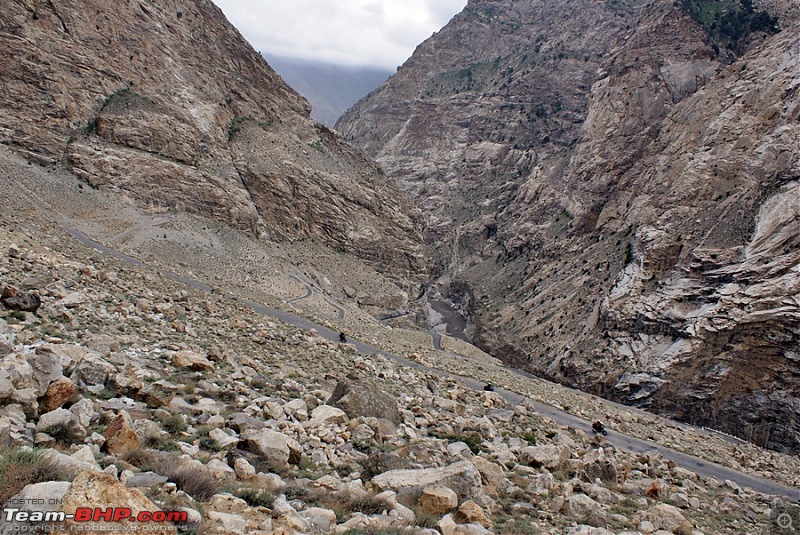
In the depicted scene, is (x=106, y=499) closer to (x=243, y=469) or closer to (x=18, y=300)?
(x=243, y=469)

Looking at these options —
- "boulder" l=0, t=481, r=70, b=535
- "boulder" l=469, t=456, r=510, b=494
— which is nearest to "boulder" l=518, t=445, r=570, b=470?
"boulder" l=469, t=456, r=510, b=494

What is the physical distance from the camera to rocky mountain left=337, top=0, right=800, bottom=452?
32.0 metres

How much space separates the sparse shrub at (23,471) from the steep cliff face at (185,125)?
35710 mm

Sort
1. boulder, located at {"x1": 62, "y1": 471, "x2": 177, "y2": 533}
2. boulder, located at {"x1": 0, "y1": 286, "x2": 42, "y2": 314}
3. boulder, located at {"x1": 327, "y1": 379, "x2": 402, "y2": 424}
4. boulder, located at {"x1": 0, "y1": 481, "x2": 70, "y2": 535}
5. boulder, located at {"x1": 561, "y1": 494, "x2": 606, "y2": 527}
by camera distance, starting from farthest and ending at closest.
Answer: boulder, located at {"x1": 327, "y1": 379, "x2": 402, "y2": 424}, boulder, located at {"x1": 0, "y1": 286, "x2": 42, "y2": 314}, boulder, located at {"x1": 561, "y1": 494, "x2": 606, "y2": 527}, boulder, located at {"x1": 62, "y1": 471, "x2": 177, "y2": 533}, boulder, located at {"x1": 0, "y1": 481, "x2": 70, "y2": 535}

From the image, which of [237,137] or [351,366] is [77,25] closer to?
[237,137]

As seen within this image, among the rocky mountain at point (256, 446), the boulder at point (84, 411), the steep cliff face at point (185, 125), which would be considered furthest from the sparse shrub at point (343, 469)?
the steep cliff face at point (185, 125)

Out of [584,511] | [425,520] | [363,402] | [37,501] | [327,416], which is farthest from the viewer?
[363,402]

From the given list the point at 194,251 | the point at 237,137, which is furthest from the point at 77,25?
the point at 194,251

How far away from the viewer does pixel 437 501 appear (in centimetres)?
591

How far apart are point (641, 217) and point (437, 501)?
46739 mm

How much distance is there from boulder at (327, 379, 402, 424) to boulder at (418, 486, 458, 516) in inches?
134

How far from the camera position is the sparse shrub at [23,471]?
3527 millimetres

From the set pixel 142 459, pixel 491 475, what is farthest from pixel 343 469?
pixel 142 459

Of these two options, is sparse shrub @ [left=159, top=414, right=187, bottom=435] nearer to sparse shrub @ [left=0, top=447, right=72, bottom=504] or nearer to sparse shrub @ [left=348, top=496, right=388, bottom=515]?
sparse shrub @ [left=0, top=447, right=72, bottom=504]
